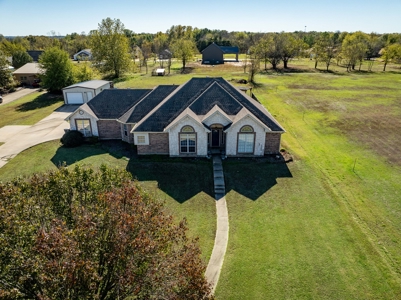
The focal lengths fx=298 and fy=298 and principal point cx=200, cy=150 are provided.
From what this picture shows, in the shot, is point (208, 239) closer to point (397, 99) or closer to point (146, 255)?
point (146, 255)

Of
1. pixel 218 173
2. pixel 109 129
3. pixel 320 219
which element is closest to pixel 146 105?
pixel 109 129

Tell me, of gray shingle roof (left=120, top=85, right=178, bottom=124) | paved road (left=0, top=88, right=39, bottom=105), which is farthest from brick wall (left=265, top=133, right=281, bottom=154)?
paved road (left=0, top=88, right=39, bottom=105)

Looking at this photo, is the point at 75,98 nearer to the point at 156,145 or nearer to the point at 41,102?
the point at 41,102

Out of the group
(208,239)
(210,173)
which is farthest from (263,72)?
(208,239)

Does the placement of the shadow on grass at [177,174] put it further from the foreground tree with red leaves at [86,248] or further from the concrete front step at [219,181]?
the foreground tree with red leaves at [86,248]

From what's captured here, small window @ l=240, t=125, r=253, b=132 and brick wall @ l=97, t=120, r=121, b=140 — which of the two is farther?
brick wall @ l=97, t=120, r=121, b=140

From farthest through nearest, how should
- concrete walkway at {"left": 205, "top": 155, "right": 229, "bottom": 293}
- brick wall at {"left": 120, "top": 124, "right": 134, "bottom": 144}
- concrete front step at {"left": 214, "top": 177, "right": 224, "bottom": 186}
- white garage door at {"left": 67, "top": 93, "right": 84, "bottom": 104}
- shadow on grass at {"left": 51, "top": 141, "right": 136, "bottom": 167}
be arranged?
white garage door at {"left": 67, "top": 93, "right": 84, "bottom": 104} < brick wall at {"left": 120, "top": 124, "right": 134, "bottom": 144} < shadow on grass at {"left": 51, "top": 141, "right": 136, "bottom": 167} < concrete front step at {"left": 214, "top": 177, "right": 224, "bottom": 186} < concrete walkway at {"left": 205, "top": 155, "right": 229, "bottom": 293}

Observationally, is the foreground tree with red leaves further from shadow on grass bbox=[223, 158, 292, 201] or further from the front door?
the front door
